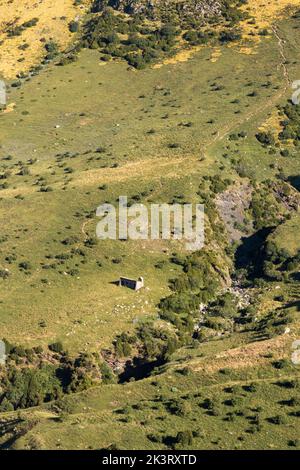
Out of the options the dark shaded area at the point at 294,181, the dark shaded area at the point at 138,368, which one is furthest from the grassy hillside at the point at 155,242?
the dark shaded area at the point at 138,368

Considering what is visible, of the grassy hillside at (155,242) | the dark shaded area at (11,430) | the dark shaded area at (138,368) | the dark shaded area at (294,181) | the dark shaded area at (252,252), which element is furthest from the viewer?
the dark shaded area at (294,181)

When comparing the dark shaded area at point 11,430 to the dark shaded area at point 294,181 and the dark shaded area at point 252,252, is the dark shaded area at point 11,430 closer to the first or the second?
the dark shaded area at point 252,252

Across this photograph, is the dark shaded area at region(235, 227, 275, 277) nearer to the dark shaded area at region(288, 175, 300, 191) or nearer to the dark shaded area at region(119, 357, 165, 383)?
the dark shaded area at region(288, 175, 300, 191)

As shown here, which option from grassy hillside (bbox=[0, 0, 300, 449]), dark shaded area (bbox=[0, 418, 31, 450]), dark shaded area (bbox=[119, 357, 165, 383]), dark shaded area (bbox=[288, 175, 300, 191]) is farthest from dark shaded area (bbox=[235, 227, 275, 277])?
dark shaded area (bbox=[0, 418, 31, 450])

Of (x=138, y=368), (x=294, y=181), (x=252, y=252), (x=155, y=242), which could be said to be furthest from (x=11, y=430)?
(x=294, y=181)

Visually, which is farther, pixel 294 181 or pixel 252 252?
pixel 294 181

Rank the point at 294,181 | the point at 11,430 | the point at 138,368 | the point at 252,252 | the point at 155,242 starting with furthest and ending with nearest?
the point at 294,181 → the point at 252,252 → the point at 155,242 → the point at 138,368 → the point at 11,430

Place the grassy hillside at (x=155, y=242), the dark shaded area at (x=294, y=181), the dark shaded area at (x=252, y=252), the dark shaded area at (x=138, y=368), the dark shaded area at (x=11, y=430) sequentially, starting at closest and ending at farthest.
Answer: the dark shaded area at (x=11, y=430), the grassy hillside at (x=155, y=242), the dark shaded area at (x=138, y=368), the dark shaded area at (x=252, y=252), the dark shaded area at (x=294, y=181)

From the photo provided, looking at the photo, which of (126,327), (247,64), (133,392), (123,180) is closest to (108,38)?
(247,64)

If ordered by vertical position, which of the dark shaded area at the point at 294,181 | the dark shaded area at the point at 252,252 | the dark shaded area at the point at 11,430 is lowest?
the dark shaded area at the point at 252,252

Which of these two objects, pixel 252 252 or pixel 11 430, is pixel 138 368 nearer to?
pixel 11 430

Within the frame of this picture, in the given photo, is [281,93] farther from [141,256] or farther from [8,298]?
[8,298]

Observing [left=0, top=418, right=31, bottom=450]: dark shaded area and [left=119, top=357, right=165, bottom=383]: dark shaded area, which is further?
[left=119, top=357, right=165, bottom=383]: dark shaded area
